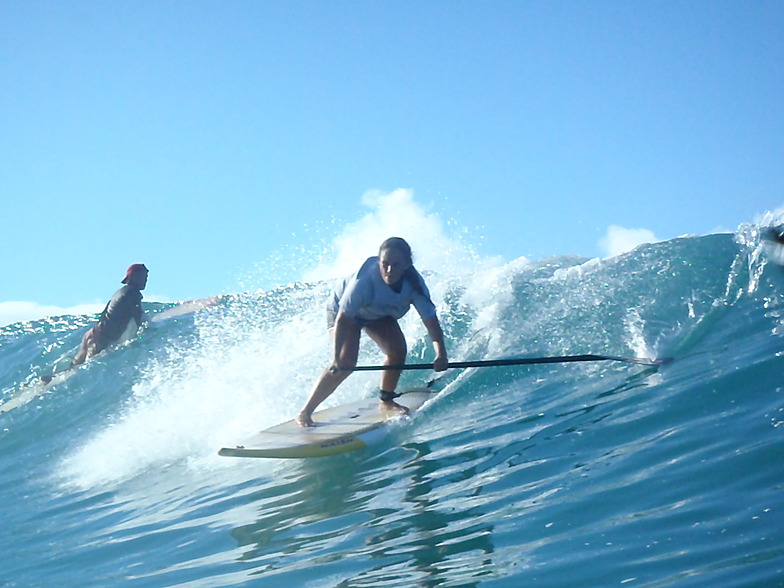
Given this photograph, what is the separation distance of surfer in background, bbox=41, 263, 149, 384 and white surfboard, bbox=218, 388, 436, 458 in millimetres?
5400

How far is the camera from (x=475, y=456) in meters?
4.99

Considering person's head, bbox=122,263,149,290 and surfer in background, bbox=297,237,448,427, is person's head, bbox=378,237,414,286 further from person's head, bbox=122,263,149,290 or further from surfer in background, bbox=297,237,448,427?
person's head, bbox=122,263,149,290

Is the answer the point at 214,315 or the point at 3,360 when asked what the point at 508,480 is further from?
the point at 3,360

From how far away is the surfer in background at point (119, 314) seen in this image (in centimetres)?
1140

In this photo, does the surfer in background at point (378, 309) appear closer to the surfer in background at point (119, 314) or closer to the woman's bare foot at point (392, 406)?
the woman's bare foot at point (392, 406)

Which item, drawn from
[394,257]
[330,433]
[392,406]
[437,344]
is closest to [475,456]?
[437,344]

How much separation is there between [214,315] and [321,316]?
2.26 meters

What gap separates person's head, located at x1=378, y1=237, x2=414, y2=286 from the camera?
19.2 ft

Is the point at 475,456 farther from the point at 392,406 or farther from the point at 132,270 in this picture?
the point at 132,270

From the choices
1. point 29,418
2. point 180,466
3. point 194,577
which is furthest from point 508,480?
point 29,418

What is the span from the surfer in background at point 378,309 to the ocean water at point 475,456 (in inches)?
23.7

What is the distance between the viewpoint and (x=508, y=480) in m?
4.36

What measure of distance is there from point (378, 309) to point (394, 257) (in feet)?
1.68

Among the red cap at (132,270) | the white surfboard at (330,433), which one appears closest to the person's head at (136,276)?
the red cap at (132,270)
